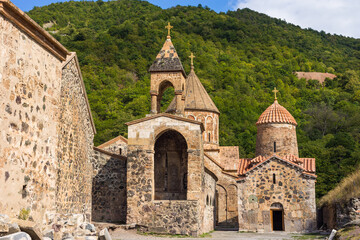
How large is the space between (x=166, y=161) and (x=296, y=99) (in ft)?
153

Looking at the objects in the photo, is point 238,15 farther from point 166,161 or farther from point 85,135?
point 85,135

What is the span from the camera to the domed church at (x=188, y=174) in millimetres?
15703

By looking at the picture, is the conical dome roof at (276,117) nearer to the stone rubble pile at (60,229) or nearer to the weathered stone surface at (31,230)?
the stone rubble pile at (60,229)

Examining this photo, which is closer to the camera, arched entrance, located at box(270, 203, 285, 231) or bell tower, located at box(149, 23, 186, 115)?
bell tower, located at box(149, 23, 186, 115)

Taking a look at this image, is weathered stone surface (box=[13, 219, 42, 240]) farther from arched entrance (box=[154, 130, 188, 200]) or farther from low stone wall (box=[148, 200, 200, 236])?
arched entrance (box=[154, 130, 188, 200])

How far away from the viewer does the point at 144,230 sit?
15.2 meters

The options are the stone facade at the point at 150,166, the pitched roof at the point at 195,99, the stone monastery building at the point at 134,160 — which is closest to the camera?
the stone monastery building at the point at 134,160

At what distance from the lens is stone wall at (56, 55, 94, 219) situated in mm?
8641

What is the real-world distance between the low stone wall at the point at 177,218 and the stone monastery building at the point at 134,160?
0.04 meters

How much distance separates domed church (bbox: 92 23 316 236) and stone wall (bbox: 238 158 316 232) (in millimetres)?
46

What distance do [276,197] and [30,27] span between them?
53.8ft

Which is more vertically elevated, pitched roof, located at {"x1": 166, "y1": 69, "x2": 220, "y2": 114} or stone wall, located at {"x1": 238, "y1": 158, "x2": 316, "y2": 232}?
pitched roof, located at {"x1": 166, "y1": 69, "x2": 220, "y2": 114}

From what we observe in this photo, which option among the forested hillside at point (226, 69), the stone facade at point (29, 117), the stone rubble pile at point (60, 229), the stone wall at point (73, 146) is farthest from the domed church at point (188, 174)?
the forested hillside at point (226, 69)

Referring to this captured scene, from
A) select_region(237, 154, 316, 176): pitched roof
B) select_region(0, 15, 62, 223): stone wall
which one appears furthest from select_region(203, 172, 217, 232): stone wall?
select_region(0, 15, 62, 223): stone wall
